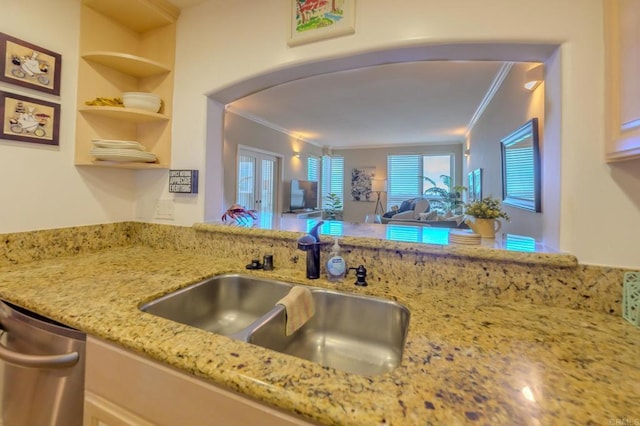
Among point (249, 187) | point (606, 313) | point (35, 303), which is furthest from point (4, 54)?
point (249, 187)

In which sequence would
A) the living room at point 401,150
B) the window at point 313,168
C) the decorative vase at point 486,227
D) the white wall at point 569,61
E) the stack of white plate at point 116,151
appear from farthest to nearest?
the window at point 313,168
the living room at point 401,150
the stack of white plate at point 116,151
the decorative vase at point 486,227
the white wall at point 569,61

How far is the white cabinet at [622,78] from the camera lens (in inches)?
30.1

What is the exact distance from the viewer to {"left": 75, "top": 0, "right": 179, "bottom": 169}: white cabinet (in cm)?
154

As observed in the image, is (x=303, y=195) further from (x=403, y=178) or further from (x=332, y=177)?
(x=403, y=178)

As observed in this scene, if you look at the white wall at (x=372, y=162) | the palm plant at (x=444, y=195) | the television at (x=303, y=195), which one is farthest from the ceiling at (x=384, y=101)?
the television at (x=303, y=195)

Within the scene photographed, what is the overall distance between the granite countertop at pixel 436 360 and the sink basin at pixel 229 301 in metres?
0.13

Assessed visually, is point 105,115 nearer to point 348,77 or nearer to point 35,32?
point 35,32

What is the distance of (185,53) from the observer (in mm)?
1683

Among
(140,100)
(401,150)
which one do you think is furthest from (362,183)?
(140,100)

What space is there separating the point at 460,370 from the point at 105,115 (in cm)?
209

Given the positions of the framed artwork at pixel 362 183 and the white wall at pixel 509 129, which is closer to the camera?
the white wall at pixel 509 129

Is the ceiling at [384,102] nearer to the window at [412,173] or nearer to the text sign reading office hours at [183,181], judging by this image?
the window at [412,173]

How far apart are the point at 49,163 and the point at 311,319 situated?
157 centimetres

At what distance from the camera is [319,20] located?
1.30m
